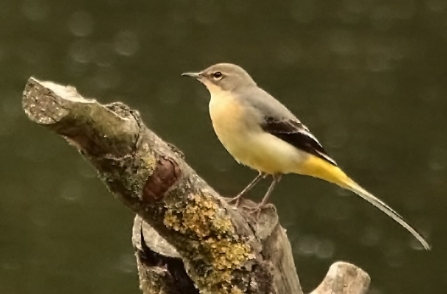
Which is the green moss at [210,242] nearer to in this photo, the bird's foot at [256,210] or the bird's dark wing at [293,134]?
the bird's foot at [256,210]

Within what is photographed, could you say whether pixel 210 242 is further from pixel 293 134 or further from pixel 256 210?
pixel 293 134

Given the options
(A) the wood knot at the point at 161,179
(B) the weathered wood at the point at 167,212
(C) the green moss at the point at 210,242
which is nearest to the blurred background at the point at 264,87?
(B) the weathered wood at the point at 167,212

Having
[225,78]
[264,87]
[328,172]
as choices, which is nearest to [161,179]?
[328,172]

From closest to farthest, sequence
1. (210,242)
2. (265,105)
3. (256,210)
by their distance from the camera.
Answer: (210,242) → (256,210) → (265,105)

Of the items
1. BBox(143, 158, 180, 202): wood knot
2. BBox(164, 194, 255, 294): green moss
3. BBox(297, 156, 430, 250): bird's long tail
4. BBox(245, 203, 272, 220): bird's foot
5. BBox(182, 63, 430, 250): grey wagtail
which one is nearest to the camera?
BBox(143, 158, 180, 202): wood knot

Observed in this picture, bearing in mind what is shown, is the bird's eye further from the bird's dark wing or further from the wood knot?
the wood knot

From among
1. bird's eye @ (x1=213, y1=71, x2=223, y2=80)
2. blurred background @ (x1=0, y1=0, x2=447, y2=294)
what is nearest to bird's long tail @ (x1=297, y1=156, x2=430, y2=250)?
bird's eye @ (x1=213, y1=71, x2=223, y2=80)
